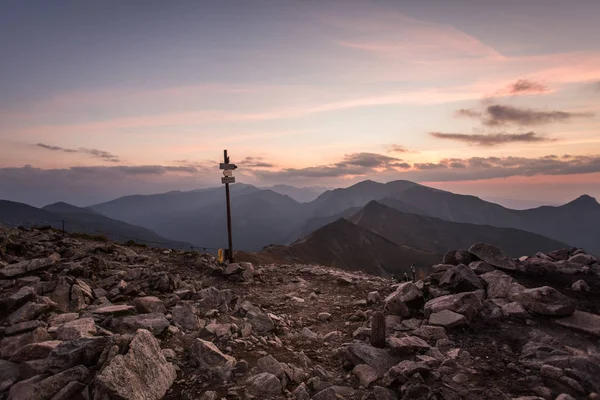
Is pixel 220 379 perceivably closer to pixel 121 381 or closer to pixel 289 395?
pixel 289 395

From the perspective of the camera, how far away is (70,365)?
663cm

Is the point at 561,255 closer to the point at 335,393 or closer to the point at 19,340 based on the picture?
the point at 335,393

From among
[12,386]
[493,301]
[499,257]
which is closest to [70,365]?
[12,386]

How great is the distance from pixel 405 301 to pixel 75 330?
9.84m

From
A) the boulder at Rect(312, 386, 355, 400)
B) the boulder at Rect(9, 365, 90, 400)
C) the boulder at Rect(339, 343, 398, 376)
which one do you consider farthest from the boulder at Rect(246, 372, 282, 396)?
the boulder at Rect(9, 365, 90, 400)

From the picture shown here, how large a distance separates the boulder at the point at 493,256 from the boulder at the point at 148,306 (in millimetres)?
13126

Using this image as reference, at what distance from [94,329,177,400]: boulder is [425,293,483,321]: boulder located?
8.01 m

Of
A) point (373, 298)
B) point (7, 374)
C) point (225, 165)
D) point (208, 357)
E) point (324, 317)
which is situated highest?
point (225, 165)

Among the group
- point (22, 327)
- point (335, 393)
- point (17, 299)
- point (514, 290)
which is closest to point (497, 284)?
point (514, 290)

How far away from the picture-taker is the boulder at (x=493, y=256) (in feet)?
43.8

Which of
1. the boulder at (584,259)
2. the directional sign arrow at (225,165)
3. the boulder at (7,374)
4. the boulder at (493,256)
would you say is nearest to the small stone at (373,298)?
the boulder at (493,256)

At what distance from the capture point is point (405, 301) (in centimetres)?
1124

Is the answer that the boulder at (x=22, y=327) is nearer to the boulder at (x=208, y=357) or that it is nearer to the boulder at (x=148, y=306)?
the boulder at (x=148, y=306)

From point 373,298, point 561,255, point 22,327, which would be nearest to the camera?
point 22,327
